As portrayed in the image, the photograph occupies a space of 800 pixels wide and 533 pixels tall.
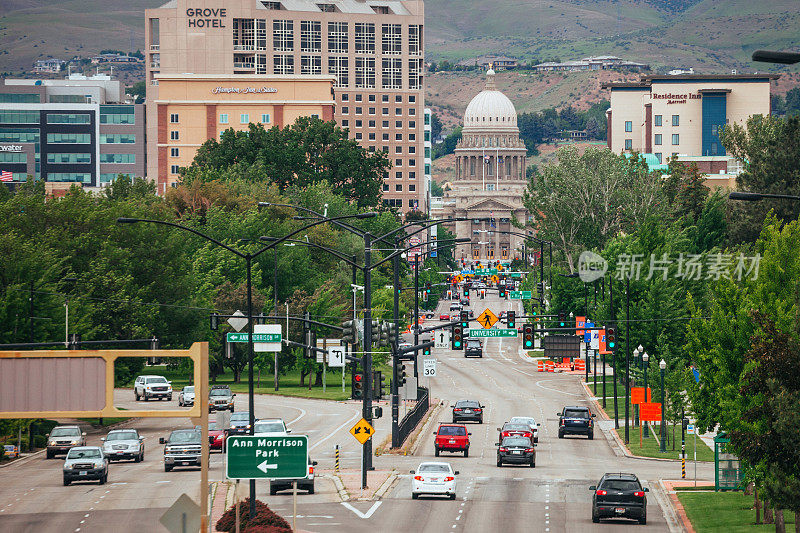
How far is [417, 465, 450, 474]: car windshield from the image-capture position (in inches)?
1924

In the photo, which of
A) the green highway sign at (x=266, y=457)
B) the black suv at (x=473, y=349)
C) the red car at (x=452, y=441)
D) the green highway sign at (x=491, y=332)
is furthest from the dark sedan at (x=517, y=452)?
the black suv at (x=473, y=349)

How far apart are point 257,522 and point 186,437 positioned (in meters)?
19.1

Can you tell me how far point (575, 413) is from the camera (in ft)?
237

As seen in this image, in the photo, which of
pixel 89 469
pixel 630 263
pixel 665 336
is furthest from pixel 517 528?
pixel 630 263

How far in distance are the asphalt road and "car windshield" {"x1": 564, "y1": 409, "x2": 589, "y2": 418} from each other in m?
1.37

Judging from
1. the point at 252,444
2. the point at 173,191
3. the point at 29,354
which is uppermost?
the point at 173,191

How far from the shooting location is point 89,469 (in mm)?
50812

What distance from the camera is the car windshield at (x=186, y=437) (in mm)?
55719

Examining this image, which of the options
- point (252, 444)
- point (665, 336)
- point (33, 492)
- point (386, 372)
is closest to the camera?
point (252, 444)

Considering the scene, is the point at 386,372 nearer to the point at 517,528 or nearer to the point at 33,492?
the point at 33,492

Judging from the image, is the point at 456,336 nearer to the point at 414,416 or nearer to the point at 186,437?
the point at 414,416

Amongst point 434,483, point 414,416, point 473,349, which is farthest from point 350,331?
point 473,349

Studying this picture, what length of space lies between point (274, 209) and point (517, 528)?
272 feet

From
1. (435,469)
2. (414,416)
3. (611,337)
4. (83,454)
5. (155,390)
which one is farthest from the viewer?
(155,390)
